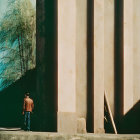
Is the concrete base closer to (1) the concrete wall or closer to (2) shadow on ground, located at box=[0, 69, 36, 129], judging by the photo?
(1) the concrete wall

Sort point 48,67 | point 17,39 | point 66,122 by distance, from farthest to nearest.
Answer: point 17,39, point 48,67, point 66,122

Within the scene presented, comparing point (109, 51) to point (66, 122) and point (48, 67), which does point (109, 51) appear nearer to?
point (48, 67)

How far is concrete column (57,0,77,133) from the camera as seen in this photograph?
12.9 metres

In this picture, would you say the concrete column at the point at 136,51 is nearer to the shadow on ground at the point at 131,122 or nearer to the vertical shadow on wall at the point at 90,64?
the shadow on ground at the point at 131,122

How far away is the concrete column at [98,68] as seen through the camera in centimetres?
1345

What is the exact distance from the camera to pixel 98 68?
1363 cm

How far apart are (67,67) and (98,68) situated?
3.56ft

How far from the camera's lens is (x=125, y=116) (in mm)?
13953

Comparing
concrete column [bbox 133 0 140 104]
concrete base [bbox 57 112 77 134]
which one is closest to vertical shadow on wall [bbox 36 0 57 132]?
concrete base [bbox 57 112 77 134]

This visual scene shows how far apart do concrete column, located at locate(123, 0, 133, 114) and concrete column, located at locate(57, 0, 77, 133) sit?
189 centimetres

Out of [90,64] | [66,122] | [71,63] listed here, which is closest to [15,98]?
[90,64]

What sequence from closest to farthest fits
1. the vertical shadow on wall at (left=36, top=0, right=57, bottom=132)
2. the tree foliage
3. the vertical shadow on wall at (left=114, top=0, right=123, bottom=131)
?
the vertical shadow on wall at (left=36, top=0, right=57, bottom=132), the vertical shadow on wall at (left=114, top=0, right=123, bottom=131), the tree foliage

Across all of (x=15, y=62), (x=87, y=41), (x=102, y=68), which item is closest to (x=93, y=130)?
(x=102, y=68)

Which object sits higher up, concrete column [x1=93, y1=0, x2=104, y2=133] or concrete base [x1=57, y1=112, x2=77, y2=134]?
concrete column [x1=93, y1=0, x2=104, y2=133]
